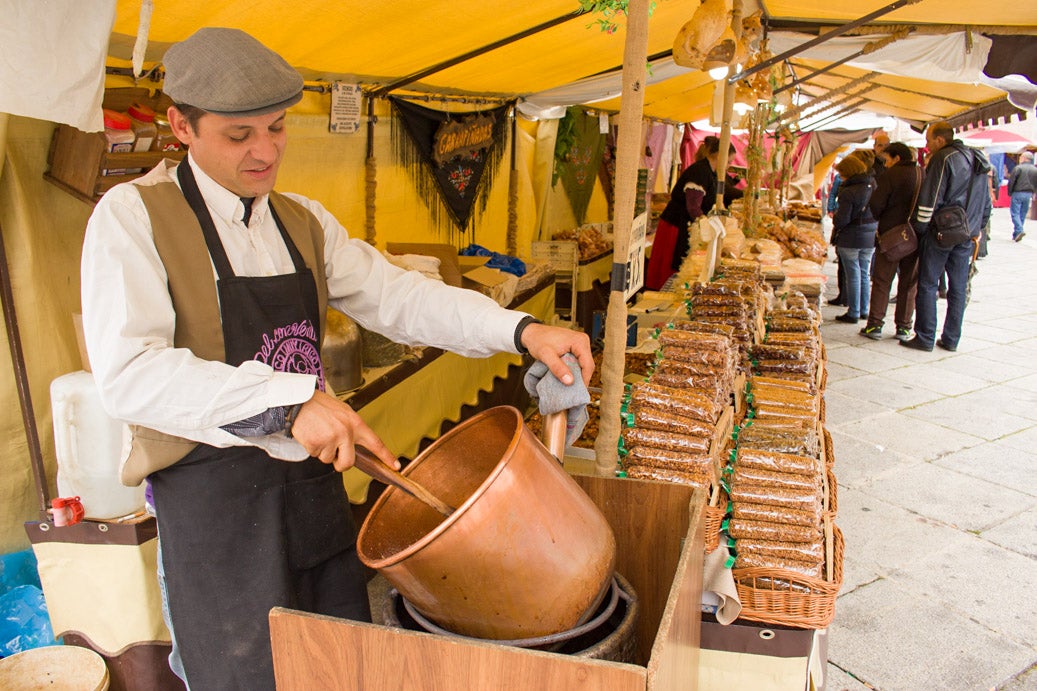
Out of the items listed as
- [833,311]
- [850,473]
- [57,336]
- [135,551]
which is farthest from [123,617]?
[833,311]

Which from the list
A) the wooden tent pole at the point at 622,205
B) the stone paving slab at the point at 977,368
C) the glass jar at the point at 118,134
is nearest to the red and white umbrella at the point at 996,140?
the stone paving slab at the point at 977,368

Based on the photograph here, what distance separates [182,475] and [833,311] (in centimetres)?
915

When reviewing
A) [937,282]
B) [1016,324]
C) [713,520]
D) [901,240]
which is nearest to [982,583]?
[713,520]

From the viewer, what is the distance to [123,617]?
7.24ft

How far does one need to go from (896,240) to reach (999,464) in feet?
10.9

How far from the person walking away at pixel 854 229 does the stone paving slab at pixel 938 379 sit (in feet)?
5.73

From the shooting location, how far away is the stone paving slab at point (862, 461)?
15.1 ft

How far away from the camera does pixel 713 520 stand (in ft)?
7.50

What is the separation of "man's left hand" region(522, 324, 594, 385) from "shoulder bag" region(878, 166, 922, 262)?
714 cm

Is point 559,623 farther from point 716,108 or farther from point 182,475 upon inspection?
point 716,108

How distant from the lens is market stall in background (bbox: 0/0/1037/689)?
164 cm

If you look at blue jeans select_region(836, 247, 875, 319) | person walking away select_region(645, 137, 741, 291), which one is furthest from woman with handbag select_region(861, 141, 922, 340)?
person walking away select_region(645, 137, 741, 291)

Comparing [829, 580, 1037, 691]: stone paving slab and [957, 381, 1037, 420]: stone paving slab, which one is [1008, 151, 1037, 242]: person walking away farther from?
[829, 580, 1037, 691]: stone paving slab

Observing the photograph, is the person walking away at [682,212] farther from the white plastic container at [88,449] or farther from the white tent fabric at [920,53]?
the white plastic container at [88,449]
